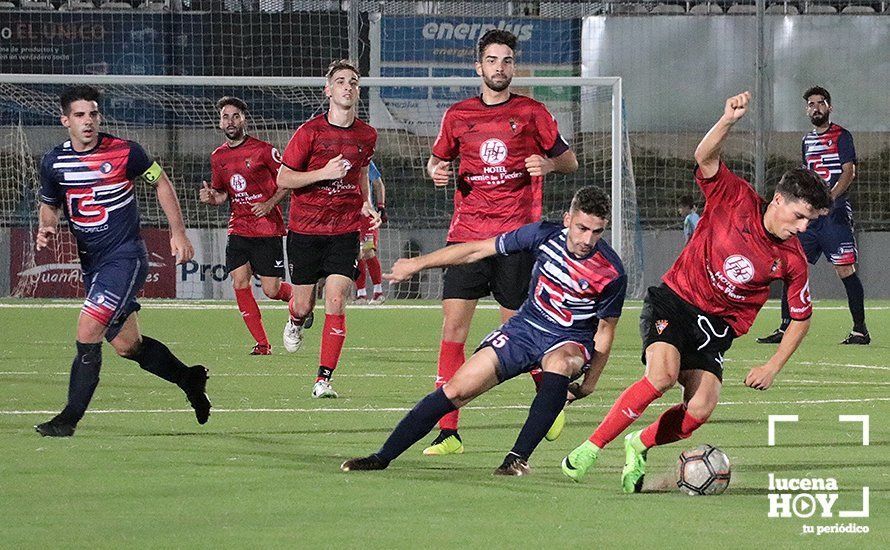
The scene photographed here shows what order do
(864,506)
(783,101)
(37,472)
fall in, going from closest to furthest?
(864,506) → (37,472) → (783,101)

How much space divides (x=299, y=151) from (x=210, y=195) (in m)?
3.33

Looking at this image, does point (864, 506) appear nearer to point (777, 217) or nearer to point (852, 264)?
point (777, 217)

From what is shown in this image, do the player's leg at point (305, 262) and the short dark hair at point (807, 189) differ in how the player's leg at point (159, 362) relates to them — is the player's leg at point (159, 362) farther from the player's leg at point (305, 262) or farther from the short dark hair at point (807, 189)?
the short dark hair at point (807, 189)

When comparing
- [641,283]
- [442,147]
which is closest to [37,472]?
[442,147]

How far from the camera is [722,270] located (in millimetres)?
6996

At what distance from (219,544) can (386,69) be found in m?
22.3

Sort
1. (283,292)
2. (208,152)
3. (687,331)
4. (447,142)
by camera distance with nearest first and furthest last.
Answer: (687,331) → (447,142) → (283,292) → (208,152)

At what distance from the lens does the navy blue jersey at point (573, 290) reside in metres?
7.04

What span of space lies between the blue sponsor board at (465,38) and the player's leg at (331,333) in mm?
16867

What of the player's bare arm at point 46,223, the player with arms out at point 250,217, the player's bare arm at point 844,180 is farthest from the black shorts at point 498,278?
the player's bare arm at point 844,180

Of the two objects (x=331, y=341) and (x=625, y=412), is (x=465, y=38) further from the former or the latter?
(x=625, y=412)

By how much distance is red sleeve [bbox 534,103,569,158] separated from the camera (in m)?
8.61

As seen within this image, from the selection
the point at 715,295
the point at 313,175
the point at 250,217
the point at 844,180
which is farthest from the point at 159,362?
the point at 844,180

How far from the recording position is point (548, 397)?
6.86 metres
